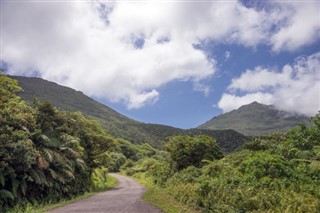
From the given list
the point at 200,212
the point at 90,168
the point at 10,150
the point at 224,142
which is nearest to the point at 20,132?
the point at 10,150

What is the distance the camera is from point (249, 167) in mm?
19188

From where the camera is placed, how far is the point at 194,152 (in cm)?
3600

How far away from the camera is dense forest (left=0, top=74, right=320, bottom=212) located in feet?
49.2

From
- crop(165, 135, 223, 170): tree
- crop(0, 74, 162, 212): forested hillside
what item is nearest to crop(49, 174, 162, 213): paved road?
crop(0, 74, 162, 212): forested hillside

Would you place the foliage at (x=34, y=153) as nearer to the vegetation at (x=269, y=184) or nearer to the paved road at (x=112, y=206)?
the paved road at (x=112, y=206)

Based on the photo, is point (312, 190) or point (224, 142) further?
point (224, 142)

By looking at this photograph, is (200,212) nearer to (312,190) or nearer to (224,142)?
(312,190)

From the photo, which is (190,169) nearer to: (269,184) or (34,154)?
(34,154)

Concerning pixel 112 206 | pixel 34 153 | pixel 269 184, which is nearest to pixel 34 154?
pixel 34 153

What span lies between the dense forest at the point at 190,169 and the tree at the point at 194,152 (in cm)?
9

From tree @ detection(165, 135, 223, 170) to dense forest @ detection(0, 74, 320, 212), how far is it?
93mm

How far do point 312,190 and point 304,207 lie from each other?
2.86 metres

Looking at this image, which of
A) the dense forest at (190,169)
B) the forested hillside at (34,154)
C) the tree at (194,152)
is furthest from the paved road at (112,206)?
the tree at (194,152)

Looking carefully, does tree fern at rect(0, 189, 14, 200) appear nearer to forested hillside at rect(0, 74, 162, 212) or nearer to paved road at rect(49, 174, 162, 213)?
forested hillside at rect(0, 74, 162, 212)
